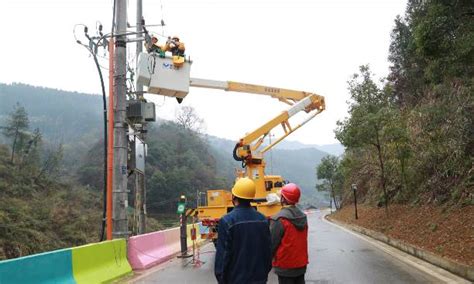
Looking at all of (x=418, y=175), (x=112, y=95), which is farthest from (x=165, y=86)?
(x=418, y=175)

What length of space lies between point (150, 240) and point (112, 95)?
438cm

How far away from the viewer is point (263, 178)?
16844mm

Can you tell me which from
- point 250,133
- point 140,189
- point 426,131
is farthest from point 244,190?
point 426,131

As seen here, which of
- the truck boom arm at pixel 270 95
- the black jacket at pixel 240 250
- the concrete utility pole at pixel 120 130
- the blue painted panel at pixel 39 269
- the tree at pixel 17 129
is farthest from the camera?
the tree at pixel 17 129

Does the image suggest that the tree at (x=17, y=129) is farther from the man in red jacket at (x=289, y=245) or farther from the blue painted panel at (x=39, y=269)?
the man in red jacket at (x=289, y=245)

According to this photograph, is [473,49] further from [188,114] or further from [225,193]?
[188,114]

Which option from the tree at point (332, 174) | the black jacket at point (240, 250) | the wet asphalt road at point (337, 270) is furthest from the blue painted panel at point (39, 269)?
the tree at point (332, 174)

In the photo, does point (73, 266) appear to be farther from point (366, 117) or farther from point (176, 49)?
point (366, 117)

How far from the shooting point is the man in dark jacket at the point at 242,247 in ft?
14.0

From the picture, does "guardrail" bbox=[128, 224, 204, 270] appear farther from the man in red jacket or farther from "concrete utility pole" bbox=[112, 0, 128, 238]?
the man in red jacket

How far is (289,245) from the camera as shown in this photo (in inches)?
198

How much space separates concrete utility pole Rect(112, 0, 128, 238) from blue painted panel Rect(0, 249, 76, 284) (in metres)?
2.94

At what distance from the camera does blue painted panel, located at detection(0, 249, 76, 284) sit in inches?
273

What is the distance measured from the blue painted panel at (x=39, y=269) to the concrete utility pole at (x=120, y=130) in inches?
116
